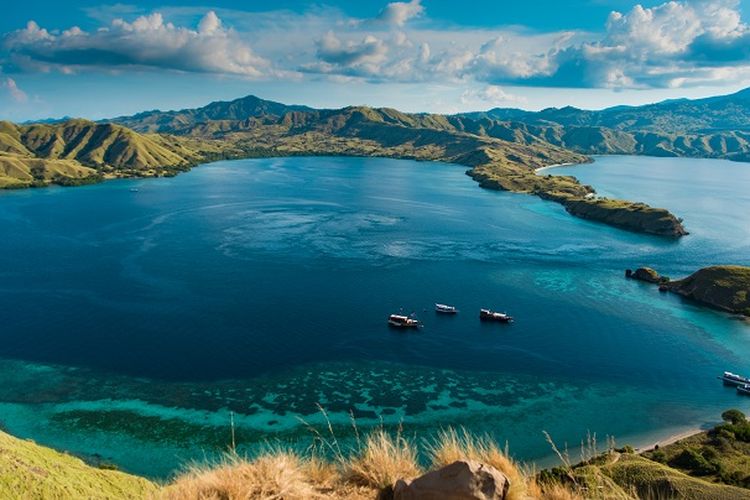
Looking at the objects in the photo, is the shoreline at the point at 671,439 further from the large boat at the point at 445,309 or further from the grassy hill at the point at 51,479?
the grassy hill at the point at 51,479

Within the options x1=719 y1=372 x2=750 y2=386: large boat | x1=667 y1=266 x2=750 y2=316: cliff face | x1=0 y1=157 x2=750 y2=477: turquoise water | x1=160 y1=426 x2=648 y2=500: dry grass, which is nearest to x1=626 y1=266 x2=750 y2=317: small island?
x1=667 y1=266 x2=750 y2=316: cliff face

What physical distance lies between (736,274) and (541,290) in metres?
38.4

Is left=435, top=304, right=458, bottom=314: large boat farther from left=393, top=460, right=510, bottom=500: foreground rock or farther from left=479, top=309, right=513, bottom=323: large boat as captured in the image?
left=393, top=460, right=510, bottom=500: foreground rock

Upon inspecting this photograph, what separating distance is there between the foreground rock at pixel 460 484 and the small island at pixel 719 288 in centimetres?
10291

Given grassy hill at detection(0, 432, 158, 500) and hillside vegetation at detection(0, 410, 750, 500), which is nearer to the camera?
hillside vegetation at detection(0, 410, 750, 500)

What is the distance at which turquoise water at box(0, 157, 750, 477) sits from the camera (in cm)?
5403

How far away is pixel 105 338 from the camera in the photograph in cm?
7244

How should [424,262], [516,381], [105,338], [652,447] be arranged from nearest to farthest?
[652,447] → [516,381] → [105,338] → [424,262]

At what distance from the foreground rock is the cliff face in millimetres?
103050

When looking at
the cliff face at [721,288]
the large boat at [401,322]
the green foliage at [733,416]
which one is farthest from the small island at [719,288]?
the large boat at [401,322]

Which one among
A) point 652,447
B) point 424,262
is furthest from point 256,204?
point 652,447

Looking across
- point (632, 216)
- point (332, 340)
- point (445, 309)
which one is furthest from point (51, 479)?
point (632, 216)

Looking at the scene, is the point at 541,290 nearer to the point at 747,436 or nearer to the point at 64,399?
the point at 747,436

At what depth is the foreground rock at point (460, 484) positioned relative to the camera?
1011 centimetres
